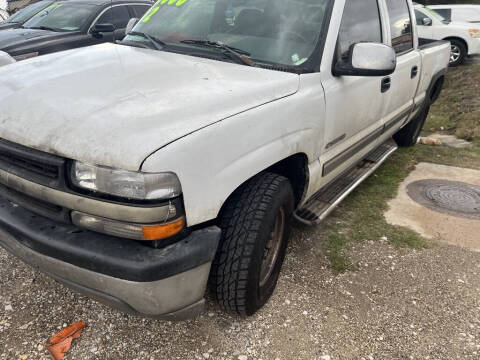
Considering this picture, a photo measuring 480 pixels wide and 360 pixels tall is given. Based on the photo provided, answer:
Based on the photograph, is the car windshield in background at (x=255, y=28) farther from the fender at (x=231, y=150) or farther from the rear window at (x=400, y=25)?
the rear window at (x=400, y=25)

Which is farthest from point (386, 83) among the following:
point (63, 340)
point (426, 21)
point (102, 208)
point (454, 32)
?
point (454, 32)

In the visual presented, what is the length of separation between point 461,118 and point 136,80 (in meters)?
6.16

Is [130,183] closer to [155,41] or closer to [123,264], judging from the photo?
[123,264]

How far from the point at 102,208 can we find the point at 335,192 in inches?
84.2

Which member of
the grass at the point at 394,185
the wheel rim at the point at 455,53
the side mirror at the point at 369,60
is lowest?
the grass at the point at 394,185

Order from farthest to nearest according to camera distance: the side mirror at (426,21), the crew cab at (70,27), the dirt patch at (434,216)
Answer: the side mirror at (426,21)
the crew cab at (70,27)
the dirt patch at (434,216)

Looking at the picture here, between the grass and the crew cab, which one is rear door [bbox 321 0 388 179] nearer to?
the grass

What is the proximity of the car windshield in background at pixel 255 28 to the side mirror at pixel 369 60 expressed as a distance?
0.25 meters

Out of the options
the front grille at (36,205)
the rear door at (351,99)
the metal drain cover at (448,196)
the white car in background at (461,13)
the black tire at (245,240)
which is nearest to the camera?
the front grille at (36,205)

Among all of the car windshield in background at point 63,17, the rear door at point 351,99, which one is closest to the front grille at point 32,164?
the rear door at point 351,99

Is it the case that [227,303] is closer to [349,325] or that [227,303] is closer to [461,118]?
[349,325]

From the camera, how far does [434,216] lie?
12.1ft

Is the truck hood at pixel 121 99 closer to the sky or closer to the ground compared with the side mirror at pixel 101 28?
closer to the ground

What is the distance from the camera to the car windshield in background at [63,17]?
7059 mm
